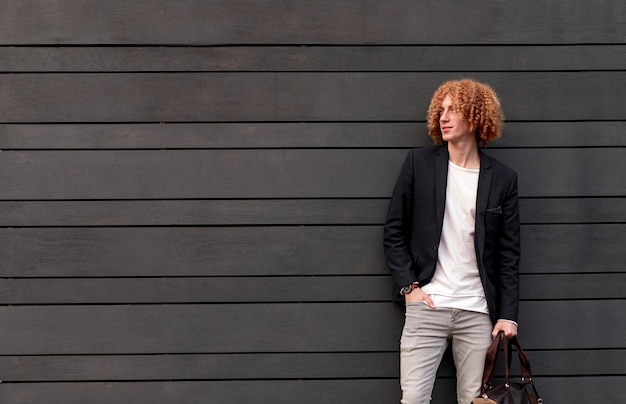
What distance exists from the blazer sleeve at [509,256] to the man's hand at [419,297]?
33cm

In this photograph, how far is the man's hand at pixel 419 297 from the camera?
127 inches

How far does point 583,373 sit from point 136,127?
2375 mm

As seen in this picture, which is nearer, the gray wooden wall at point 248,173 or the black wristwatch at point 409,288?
the black wristwatch at point 409,288

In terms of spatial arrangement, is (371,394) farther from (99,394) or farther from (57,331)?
(57,331)

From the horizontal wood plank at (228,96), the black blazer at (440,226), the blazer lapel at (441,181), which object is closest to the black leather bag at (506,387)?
the black blazer at (440,226)

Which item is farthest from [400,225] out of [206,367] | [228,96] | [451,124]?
[206,367]

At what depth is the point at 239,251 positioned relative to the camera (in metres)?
3.48

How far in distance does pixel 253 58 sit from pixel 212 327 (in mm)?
1254

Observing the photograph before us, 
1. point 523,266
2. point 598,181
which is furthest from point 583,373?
point 598,181

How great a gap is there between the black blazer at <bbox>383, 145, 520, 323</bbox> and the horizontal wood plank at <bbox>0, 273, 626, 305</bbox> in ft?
0.74

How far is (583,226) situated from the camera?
11.5 ft

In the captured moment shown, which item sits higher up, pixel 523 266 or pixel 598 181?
pixel 598 181

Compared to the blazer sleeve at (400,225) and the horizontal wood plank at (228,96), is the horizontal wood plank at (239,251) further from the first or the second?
the horizontal wood plank at (228,96)

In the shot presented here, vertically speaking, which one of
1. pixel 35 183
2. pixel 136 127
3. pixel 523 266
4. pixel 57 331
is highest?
pixel 136 127
